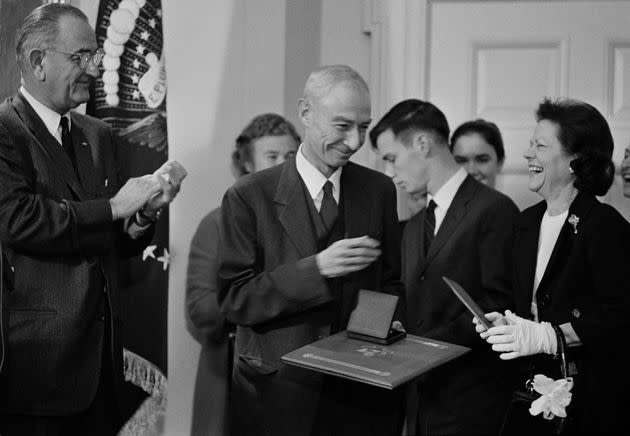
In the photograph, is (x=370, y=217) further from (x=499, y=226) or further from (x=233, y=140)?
(x=233, y=140)

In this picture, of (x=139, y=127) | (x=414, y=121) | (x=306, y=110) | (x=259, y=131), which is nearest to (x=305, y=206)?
(x=306, y=110)

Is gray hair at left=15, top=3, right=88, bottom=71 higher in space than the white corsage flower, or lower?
higher

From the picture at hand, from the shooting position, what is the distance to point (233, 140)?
4.59 meters

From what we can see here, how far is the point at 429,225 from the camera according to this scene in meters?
3.72

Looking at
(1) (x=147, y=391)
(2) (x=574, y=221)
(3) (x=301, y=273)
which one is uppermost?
(2) (x=574, y=221)

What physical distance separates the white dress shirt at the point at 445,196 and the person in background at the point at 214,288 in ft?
2.45

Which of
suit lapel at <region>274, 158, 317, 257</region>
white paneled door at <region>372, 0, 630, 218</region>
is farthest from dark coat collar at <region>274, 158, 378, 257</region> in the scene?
white paneled door at <region>372, 0, 630, 218</region>

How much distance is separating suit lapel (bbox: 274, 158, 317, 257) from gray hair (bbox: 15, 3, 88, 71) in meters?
0.86

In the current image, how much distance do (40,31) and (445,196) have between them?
1631 mm

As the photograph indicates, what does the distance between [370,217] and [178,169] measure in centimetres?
63

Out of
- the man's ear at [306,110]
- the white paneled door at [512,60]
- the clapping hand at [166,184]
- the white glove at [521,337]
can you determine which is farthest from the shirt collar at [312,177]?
the white paneled door at [512,60]

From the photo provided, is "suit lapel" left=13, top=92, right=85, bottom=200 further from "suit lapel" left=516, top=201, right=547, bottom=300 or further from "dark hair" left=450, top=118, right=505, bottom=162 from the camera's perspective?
"dark hair" left=450, top=118, right=505, bottom=162

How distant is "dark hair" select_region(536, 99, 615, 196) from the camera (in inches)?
124

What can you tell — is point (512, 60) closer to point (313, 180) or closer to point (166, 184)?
point (313, 180)
